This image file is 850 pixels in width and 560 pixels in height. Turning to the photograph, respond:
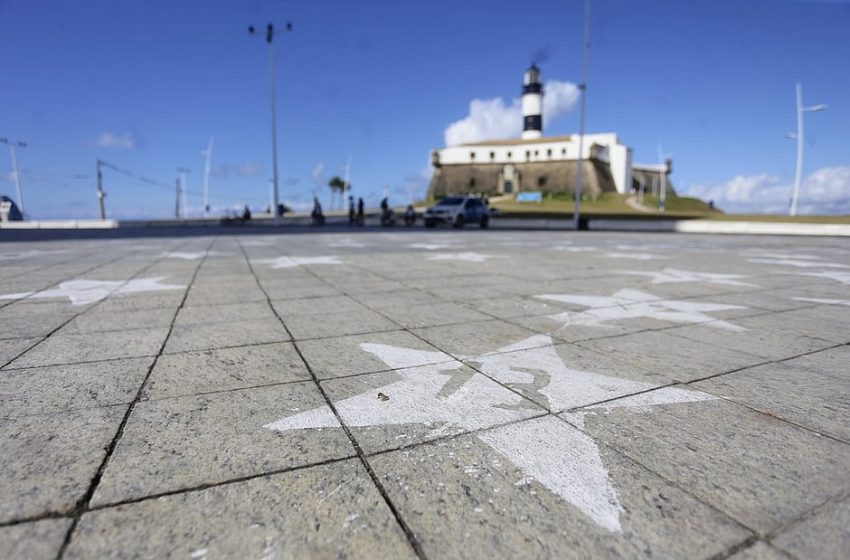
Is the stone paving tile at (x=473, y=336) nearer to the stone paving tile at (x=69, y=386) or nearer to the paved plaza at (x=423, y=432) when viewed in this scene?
the paved plaza at (x=423, y=432)

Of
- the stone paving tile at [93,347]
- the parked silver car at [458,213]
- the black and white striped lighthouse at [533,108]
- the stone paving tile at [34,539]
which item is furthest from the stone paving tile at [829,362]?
the black and white striped lighthouse at [533,108]

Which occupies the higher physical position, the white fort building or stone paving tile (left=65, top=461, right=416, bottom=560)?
the white fort building

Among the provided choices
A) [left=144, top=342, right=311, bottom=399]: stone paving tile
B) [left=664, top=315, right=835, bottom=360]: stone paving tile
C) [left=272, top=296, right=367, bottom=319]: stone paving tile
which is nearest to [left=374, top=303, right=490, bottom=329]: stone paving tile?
[left=272, top=296, right=367, bottom=319]: stone paving tile

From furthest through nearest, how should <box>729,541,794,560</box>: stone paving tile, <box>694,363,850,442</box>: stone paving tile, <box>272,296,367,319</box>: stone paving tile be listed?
<box>272,296,367,319</box>: stone paving tile
<box>694,363,850,442</box>: stone paving tile
<box>729,541,794,560</box>: stone paving tile

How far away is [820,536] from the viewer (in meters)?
1.38

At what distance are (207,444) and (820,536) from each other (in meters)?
2.15

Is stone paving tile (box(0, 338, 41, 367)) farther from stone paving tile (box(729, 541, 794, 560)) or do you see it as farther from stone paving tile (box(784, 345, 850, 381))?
stone paving tile (box(784, 345, 850, 381))

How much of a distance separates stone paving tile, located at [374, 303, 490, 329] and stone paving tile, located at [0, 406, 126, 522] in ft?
7.41

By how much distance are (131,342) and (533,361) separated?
2861 mm

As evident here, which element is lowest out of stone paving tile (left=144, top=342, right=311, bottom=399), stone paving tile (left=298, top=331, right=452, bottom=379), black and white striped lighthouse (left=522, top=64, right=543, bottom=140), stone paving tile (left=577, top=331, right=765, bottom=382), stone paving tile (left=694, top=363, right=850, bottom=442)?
stone paving tile (left=144, top=342, right=311, bottom=399)

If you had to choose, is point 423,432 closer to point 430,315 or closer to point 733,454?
point 733,454

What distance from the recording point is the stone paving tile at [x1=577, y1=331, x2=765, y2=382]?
2.79 metres

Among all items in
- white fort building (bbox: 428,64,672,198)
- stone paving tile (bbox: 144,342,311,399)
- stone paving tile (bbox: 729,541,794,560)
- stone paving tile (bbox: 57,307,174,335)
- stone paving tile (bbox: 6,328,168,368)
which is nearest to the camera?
stone paving tile (bbox: 729,541,794,560)

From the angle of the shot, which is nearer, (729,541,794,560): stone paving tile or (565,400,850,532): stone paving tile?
(729,541,794,560): stone paving tile
